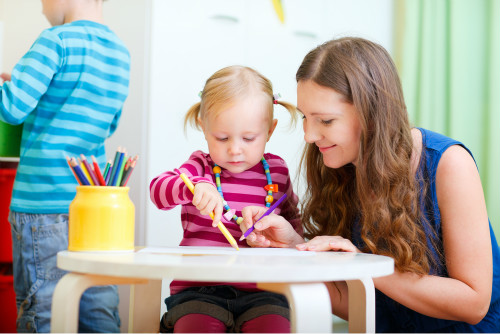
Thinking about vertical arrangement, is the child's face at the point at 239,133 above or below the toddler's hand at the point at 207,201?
above

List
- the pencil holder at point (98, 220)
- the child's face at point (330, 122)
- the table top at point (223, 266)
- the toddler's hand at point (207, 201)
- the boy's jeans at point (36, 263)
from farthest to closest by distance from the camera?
1. the boy's jeans at point (36, 263)
2. the child's face at point (330, 122)
3. the toddler's hand at point (207, 201)
4. the pencil holder at point (98, 220)
5. the table top at point (223, 266)

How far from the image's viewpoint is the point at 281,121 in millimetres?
2215

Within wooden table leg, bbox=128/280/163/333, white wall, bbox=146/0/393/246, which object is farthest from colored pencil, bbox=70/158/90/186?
white wall, bbox=146/0/393/246

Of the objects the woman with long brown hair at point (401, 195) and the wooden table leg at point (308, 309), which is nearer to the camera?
the wooden table leg at point (308, 309)

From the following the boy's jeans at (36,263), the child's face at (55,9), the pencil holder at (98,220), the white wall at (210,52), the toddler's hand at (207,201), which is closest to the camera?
the pencil holder at (98,220)

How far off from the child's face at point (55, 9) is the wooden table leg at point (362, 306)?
1137 mm

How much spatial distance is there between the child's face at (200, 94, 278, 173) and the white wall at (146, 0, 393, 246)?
2.64 feet

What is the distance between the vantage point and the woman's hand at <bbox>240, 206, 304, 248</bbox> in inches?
39.3

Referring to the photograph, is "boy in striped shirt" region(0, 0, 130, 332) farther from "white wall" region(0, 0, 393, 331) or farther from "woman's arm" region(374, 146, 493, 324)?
"woman's arm" region(374, 146, 493, 324)

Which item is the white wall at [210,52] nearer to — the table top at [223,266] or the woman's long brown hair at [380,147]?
the woman's long brown hair at [380,147]

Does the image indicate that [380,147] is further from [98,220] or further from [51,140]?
[51,140]

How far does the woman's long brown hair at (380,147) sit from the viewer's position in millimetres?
1005

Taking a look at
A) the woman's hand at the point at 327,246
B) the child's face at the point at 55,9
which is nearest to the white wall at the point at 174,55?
the child's face at the point at 55,9

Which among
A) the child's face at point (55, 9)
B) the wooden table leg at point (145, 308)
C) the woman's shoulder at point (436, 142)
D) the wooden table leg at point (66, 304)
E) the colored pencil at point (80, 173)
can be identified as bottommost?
the wooden table leg at point (145, 308)
